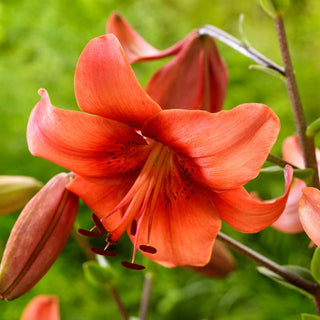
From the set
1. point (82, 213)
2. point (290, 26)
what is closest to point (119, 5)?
point (290, 26)

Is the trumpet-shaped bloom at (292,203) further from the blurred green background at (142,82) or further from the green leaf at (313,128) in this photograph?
the blurred green background at (142,82)

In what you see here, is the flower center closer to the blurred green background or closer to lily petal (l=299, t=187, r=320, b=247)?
lily petal (l=299, t=187, r=320, b=247)

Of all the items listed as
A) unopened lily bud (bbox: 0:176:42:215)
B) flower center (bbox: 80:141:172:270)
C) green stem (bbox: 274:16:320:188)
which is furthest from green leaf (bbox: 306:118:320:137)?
unopened lily bud (bbox: 0:176:42:215)

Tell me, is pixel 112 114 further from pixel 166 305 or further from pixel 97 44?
pixel 166 305

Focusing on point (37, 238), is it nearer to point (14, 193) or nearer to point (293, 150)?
point (14, 193)

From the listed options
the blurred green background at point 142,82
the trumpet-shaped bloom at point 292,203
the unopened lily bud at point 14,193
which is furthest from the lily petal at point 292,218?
the blurred green background at point 142,82

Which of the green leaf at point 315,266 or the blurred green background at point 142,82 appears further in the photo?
the blurred green background at point 142,82

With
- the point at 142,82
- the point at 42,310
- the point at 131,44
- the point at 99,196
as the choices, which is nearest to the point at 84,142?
the point at 99,196
